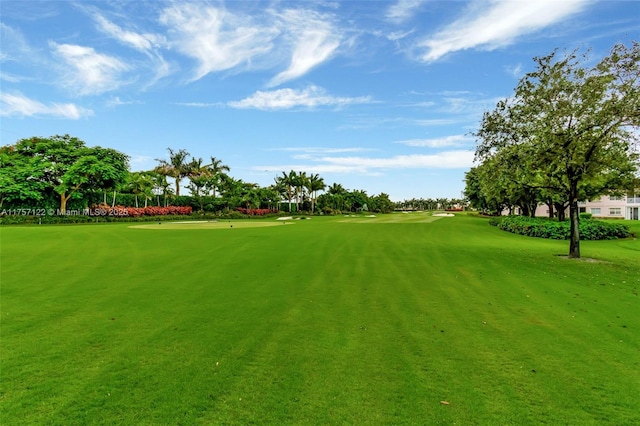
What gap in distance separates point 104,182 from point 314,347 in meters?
45.6

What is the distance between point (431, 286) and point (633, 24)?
14.3 m

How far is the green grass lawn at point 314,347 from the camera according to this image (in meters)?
3.69

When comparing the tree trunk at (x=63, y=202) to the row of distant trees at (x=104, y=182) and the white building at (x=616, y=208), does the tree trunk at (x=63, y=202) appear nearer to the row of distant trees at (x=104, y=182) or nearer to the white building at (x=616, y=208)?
the row of distant trees at (x=104, y=182)

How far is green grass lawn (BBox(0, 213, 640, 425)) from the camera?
369 centimetres

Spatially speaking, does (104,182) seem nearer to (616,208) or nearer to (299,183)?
(299,183)

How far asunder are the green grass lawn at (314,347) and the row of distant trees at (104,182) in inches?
1341

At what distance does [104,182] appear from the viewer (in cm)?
4175

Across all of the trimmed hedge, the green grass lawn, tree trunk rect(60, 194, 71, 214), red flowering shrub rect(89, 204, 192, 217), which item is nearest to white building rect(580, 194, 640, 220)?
the trimmed hedge

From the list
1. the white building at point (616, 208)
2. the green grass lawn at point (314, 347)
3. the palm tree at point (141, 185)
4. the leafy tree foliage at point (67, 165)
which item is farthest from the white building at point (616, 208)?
the leafy tree foliage at point (67, 165)

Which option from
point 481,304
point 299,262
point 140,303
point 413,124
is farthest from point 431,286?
point 413,124

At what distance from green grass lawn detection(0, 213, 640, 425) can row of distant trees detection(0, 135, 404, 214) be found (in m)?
34.1

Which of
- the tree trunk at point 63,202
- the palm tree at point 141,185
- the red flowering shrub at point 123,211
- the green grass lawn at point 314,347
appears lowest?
the green grass lawn at point 314,347

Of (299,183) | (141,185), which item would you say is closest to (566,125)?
(141,185)

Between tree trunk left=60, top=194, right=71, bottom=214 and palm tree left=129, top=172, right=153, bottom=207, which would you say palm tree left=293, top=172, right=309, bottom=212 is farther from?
tree trunk left=60, top=194, right=71, bottom=214
